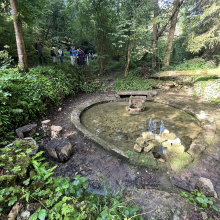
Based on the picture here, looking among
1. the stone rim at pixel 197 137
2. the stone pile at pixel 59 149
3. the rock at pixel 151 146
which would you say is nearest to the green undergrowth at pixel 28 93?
the stone rim at pixel 197 137

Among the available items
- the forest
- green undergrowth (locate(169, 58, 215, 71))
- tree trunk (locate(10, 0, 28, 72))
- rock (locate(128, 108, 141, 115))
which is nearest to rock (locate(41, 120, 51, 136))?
the forest

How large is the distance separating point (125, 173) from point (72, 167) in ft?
→ 4.64

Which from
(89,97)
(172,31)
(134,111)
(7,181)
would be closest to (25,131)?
(7,181)

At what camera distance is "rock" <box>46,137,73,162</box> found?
130 inches

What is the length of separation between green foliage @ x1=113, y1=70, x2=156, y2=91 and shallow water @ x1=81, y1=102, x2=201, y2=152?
2877 mm

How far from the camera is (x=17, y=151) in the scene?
9.10ft

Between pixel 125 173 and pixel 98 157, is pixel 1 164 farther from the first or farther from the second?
pixel 125 173

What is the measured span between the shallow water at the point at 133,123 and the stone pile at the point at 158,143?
0.50 meters

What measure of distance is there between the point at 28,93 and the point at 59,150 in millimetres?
3359

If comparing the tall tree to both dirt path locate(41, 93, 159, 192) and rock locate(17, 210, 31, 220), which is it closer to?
dirt path locate(41, 93, 159, 192)

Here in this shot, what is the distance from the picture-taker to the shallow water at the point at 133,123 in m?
4.58

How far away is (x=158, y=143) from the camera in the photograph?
4035 millimetres

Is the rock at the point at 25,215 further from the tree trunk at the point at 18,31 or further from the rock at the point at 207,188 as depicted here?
the tree trunk at the point at 18,31

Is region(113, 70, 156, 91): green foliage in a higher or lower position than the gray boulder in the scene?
higher
